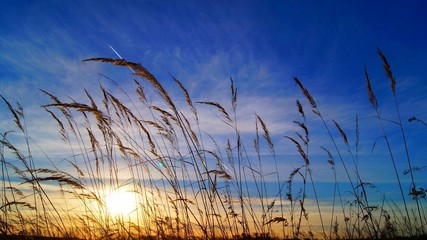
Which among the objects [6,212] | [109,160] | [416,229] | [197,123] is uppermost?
[197,123]

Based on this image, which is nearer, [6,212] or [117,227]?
[117,227]

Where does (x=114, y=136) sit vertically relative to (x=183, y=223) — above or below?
above

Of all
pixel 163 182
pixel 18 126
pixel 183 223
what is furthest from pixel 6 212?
pixel 183 223

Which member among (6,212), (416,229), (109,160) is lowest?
(416,229)

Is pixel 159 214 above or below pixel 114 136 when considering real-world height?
below

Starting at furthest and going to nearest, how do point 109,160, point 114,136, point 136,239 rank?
point 109,160 < point 114,136 < point 136,239

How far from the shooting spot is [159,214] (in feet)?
12.5

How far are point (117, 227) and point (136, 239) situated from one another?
0.81 ft

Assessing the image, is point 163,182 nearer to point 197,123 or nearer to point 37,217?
point 197,123

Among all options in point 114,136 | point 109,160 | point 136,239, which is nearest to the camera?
point 136,239

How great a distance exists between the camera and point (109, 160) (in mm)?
3980

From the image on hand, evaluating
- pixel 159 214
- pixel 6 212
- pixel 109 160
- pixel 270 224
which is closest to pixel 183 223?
pixel 159 214

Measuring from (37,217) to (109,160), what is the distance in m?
1.05

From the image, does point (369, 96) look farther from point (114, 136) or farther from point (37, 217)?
point (37, 217)
